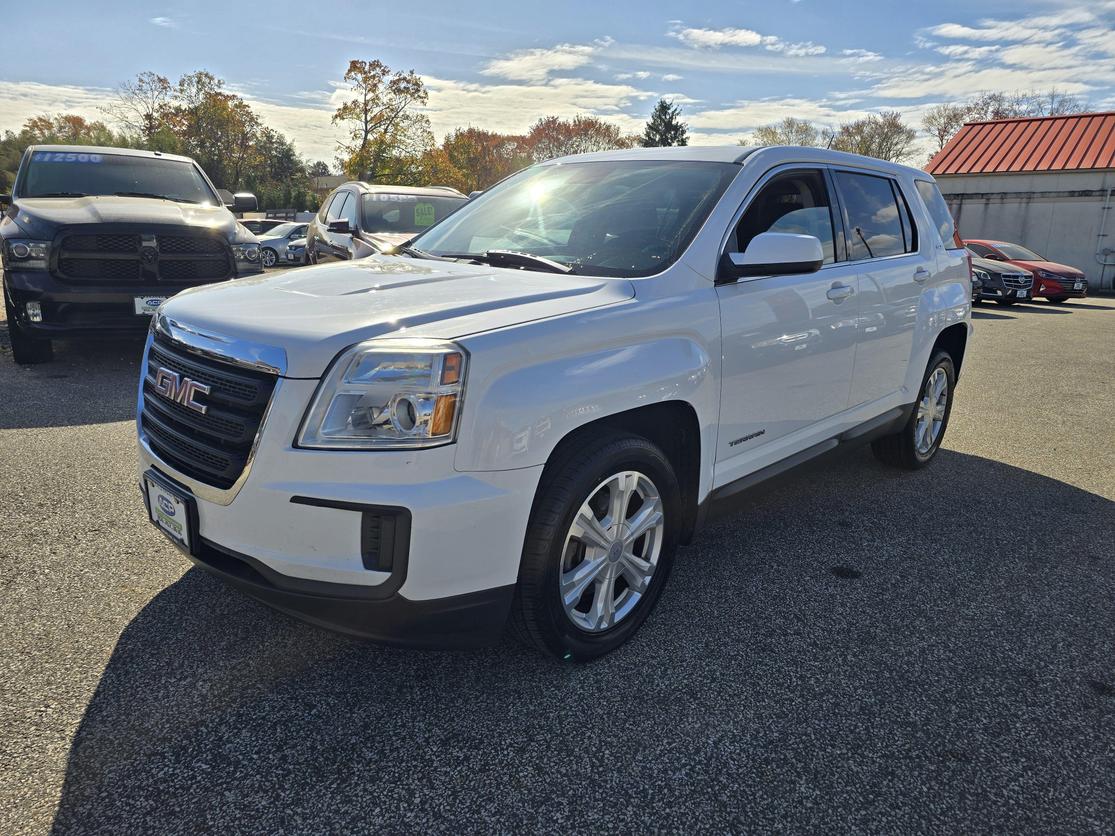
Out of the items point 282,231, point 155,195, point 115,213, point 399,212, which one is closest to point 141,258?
point 115,213

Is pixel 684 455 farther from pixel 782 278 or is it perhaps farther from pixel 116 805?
pixel 116 805

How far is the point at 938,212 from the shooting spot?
493 centimetres

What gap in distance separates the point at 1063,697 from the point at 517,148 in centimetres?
6438

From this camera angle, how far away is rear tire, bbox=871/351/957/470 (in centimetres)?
482

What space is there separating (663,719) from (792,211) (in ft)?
7.74

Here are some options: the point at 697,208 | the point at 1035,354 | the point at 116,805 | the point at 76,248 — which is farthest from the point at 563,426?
the point at 1035,354

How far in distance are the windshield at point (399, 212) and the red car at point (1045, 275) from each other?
47.1 ft

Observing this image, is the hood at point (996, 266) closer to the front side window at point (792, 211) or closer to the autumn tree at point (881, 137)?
the front side window at point (792, 211)

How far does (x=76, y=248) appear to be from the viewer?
6.51 m

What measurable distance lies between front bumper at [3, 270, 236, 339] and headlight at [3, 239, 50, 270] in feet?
0.19

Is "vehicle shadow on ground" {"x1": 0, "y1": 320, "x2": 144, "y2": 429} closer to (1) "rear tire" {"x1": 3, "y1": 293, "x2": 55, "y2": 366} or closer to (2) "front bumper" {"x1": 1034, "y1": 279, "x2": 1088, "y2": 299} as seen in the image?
(1) "rear tire" {"x1": 3, "y1": 293, "x2": 55, "y2": 366}

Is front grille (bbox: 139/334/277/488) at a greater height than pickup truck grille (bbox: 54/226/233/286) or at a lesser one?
lesser

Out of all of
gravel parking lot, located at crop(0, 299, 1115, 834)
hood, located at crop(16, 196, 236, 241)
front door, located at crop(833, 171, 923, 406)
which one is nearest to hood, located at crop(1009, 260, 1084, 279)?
front door, located at crop(833, 171, 923, 406)

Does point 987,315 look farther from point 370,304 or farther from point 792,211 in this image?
point 370,304
